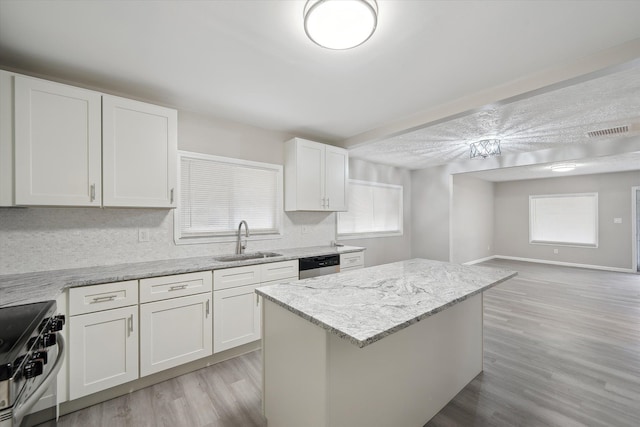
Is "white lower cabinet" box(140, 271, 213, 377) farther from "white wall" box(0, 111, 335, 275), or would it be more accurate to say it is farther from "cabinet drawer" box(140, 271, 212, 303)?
"white wall" box(0, 111, 335, 275)

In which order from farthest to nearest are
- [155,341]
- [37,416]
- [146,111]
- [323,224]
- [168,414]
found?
[323,224], [146,111], [155,341], [168,414], [37,416]

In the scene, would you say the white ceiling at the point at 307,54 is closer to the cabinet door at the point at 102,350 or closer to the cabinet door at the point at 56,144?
the cabinet door at the point at 56,144

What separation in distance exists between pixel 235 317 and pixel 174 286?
66 centimetres

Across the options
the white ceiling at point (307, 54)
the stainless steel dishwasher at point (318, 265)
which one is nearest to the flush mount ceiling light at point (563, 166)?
the white ceiling at point (307, 54)

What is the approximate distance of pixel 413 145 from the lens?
440 cm

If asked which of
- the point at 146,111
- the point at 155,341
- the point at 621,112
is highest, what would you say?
the point at 621,112

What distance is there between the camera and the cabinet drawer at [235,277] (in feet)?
8.14

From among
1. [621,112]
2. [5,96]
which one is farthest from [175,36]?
[621,112]

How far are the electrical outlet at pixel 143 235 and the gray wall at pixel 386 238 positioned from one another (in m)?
3.17

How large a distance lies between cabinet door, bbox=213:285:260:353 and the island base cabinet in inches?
37.7

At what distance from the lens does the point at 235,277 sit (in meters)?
2.59

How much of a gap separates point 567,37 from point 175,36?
100 inches

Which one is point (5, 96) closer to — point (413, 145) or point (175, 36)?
point (175, 36)

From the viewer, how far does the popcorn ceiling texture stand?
6.76ft
